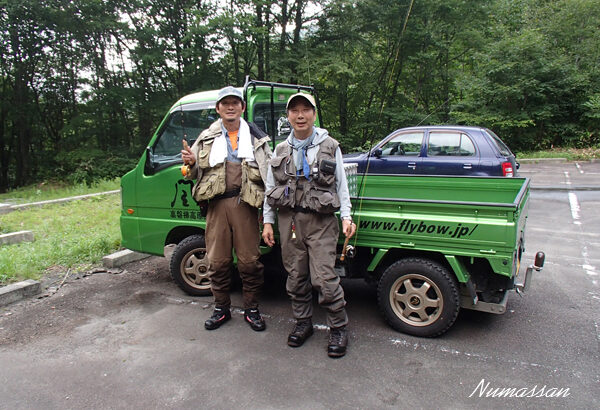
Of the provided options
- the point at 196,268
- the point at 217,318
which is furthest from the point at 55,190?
the point at 217,318

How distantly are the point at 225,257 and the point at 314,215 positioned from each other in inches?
38.1

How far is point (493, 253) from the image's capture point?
9.52 ft

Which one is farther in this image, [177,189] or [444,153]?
[444,153]

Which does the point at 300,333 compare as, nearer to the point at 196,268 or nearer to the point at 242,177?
the point at 242,177

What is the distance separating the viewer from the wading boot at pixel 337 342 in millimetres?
3002

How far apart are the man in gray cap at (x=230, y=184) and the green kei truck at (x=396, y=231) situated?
508 millimetres

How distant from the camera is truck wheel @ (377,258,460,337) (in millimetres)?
3092

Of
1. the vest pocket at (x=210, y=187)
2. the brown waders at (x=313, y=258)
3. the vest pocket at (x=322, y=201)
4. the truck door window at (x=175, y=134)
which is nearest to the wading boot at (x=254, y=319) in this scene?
the brown waders at (x=313, y=258)

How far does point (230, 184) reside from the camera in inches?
131

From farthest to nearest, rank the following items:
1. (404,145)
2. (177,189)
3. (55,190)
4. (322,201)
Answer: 1. (55,190)
2. (404,145)
3. (177,189)
4. (322,201)

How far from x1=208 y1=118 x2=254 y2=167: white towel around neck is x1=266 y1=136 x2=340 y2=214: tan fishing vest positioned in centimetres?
30

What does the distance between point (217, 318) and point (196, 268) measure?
0.80 metres

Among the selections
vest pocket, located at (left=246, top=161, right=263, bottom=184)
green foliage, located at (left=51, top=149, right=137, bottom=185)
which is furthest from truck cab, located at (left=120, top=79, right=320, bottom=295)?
green foliage, located at (left=51, top=149, right=137, bottom=185)

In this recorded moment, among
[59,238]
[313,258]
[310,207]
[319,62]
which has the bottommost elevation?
[59,238]
